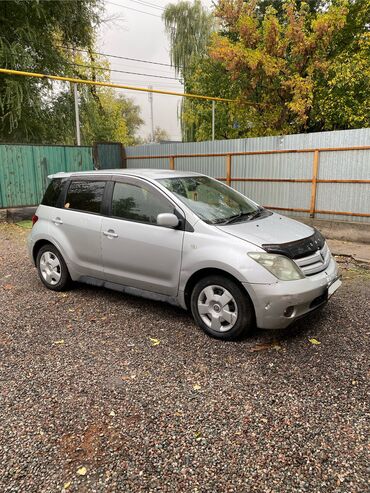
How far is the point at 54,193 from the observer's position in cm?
507

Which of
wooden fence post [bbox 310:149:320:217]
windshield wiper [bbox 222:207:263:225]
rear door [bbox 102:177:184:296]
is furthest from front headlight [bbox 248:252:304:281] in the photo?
wooden fence post [bbox 310:149:320:217]

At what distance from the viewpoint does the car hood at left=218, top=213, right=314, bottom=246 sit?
3.54 m

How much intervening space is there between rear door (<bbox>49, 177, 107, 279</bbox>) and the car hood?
5.24 ft

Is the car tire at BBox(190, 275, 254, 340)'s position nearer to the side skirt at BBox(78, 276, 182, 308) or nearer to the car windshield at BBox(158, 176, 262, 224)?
the side skirt at BBox(78, 276, 182, 308)

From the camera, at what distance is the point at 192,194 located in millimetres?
4203

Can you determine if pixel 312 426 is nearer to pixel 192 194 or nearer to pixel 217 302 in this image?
pixel 217 302

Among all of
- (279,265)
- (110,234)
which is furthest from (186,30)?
(279,265)

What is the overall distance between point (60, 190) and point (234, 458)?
3.91 m

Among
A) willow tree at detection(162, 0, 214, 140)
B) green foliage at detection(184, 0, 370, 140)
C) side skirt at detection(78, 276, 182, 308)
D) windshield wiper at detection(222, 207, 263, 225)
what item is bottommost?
side skirt at detection(78, 276, 182, 308)

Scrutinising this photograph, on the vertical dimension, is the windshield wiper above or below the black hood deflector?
above

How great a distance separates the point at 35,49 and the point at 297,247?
605 inches

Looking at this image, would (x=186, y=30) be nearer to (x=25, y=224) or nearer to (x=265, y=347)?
(x=25, y=224)

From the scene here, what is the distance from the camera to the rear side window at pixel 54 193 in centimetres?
501

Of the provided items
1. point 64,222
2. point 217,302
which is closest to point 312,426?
point 217,302
